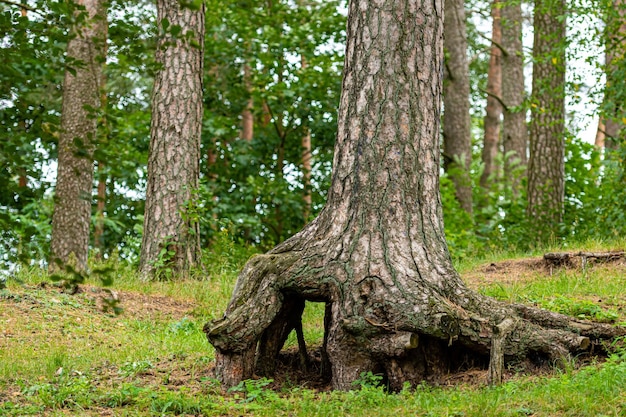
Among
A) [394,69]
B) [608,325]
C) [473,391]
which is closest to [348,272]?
[473,391]

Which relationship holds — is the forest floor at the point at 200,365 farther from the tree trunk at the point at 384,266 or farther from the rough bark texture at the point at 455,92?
the rough bark texture at the point at 455,92

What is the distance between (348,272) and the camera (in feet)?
19.8

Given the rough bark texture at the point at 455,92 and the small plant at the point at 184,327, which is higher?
the rough bark texture at the point at 455,92

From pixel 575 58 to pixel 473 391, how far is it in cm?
942

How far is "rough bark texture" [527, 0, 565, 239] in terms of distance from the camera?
13484 millimetres

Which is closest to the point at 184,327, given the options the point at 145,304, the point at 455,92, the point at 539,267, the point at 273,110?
the point at 145,304

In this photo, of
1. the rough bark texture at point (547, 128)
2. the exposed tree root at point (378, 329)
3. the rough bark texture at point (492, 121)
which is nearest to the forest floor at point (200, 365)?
the exposed tree root at point (378, 329)

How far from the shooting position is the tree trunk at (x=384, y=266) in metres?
5.86

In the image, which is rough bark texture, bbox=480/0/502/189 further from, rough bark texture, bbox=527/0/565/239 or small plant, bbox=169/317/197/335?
small plant, bbox=169/317/197/335

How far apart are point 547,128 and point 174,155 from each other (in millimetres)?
7046

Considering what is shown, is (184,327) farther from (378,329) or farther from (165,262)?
(378,329)

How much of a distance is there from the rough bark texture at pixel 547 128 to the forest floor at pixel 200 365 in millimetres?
3940

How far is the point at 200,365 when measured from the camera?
6.45 m

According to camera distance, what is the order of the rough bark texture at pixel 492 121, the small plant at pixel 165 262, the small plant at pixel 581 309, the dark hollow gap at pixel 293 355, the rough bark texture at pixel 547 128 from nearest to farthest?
the dark hollow gap at pixel 293 355 → the small plant at pixel 581 309 → the small plant at pixel 165 262 → the rough bark texture at pixel 547 128 → the rough bark texture at pixel 492 121
